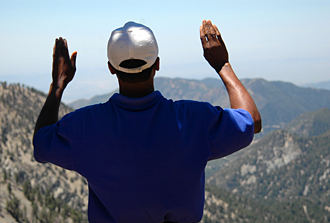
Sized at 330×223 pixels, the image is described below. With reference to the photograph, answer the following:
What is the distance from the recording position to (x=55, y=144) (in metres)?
2.52

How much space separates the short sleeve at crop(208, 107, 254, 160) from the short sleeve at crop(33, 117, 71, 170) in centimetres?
99

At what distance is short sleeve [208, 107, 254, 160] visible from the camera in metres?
2.43

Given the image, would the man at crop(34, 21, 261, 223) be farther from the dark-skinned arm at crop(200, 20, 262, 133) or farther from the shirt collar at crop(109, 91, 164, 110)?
the dark-skinned arm at crop(200, 20, 262, 133)

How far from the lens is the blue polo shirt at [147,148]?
2.42m

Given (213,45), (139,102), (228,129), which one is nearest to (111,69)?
(139,102)

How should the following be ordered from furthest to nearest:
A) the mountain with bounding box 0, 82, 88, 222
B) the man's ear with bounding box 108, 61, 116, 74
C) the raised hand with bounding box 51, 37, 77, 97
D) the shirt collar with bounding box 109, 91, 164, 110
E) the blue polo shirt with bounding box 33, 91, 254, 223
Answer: the mountain with bounding box 0, 82, 88, 222 < the raised hand with bounding box 51, 37, 77, 97 < the man's ear with bounding box 108, 61, 116, 74 < the shirt collar with bounding box 109, 91, 164, 110 < the blue polo shirt with bounding box 33, 91, 254, 223

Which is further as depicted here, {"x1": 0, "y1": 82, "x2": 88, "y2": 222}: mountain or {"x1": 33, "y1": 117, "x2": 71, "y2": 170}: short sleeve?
{"x1": 0, "y1": 82, "x2": 88, "y2": 222}: mountain

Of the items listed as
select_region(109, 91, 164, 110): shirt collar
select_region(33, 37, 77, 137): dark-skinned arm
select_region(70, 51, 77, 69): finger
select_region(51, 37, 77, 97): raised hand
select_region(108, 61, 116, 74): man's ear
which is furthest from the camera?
select_region(70, 51, 77, 69): finger

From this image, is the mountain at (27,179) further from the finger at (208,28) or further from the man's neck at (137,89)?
the finger at (208,28)

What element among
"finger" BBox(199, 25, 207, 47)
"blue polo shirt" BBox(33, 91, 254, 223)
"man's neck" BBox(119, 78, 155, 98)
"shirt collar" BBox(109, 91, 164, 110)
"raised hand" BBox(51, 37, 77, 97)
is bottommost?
"blue polo shirt" BBox(33, 91, 254, 223)

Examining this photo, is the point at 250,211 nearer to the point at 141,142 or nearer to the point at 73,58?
the point at 73,58

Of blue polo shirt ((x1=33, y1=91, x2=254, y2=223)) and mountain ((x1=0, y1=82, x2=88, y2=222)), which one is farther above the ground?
blue polo shirt ((x1=33, y1=91, x2=254, y2=223))

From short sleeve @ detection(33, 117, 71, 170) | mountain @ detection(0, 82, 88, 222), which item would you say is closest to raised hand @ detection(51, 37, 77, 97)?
short sleeve @ detection(33, 117, 71, 170)

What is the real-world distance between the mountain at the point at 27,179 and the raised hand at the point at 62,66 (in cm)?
2448
